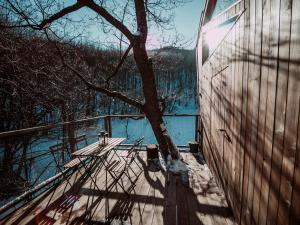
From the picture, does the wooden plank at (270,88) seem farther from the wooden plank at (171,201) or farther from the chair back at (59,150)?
the chair back at (59,150)

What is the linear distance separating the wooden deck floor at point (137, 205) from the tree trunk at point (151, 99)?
4.16 ft

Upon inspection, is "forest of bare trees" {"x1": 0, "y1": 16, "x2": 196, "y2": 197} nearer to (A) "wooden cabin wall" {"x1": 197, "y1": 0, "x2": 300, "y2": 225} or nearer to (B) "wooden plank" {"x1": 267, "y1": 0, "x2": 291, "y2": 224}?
(A) "wooden cabin wall" {"x1": 197, "y1": 0, "x2": 300, "y2": 225}

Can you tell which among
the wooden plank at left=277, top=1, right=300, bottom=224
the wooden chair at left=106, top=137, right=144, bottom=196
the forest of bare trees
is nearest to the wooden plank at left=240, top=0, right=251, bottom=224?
the wooden plank at left=277, top=1, right=300, bottom=224

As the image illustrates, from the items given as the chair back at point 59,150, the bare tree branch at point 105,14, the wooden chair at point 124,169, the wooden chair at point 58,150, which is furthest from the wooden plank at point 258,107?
the bare tree branch at point 105,14

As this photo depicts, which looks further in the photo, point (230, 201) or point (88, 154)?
point (88, 154)

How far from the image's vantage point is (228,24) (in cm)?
305

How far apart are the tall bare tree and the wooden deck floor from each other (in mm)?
1461

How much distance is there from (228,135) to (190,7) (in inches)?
205

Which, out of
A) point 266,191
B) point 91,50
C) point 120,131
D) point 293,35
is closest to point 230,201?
point 266,191

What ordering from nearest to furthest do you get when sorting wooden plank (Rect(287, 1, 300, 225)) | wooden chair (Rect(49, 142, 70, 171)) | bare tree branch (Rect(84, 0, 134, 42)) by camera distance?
wooden plank (Rect(287, 1, 300, 225)) < wooden chair (Rect(49, 142, 70, 171)) < bare tree branch (Rect(84, 0, 134, 42))

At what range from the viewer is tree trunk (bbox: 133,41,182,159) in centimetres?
509

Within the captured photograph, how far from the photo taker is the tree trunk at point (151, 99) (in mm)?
5090

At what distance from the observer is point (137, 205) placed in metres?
3.25

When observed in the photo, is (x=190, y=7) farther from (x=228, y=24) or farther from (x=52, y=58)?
(x=52, y=58)
